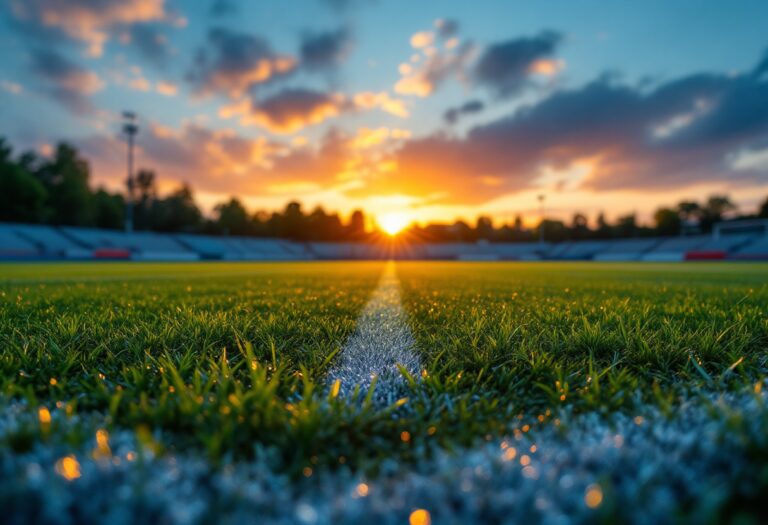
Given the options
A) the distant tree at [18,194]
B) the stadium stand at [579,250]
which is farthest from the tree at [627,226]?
the distant tree at [18,194]

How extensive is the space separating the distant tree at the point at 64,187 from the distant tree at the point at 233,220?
17.6 meters

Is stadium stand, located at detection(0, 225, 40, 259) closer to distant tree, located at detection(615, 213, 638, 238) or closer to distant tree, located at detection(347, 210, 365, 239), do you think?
distant tree, located at detection(347, 210, 365, 239)

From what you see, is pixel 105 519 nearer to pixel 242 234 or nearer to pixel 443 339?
pixel 443 339

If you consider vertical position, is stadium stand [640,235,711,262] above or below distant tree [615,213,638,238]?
below

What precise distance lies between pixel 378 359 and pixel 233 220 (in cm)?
6316

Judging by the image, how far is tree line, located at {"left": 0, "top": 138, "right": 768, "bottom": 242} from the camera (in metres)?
39.1

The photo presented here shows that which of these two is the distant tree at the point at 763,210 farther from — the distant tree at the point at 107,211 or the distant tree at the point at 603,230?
the distant tree at the point at 107,211

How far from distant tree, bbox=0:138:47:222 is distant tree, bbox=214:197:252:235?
21872mm

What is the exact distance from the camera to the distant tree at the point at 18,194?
3659 centimetres

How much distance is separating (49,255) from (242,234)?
98.6 feet

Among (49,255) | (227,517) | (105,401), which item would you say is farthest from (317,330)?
(49,255)

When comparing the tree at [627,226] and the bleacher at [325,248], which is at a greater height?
the tree at [627,226]

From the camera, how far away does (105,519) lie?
66 centimetres

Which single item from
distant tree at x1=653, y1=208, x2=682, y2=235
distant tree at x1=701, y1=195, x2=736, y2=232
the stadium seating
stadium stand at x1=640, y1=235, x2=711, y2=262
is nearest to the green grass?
the stadium seating
